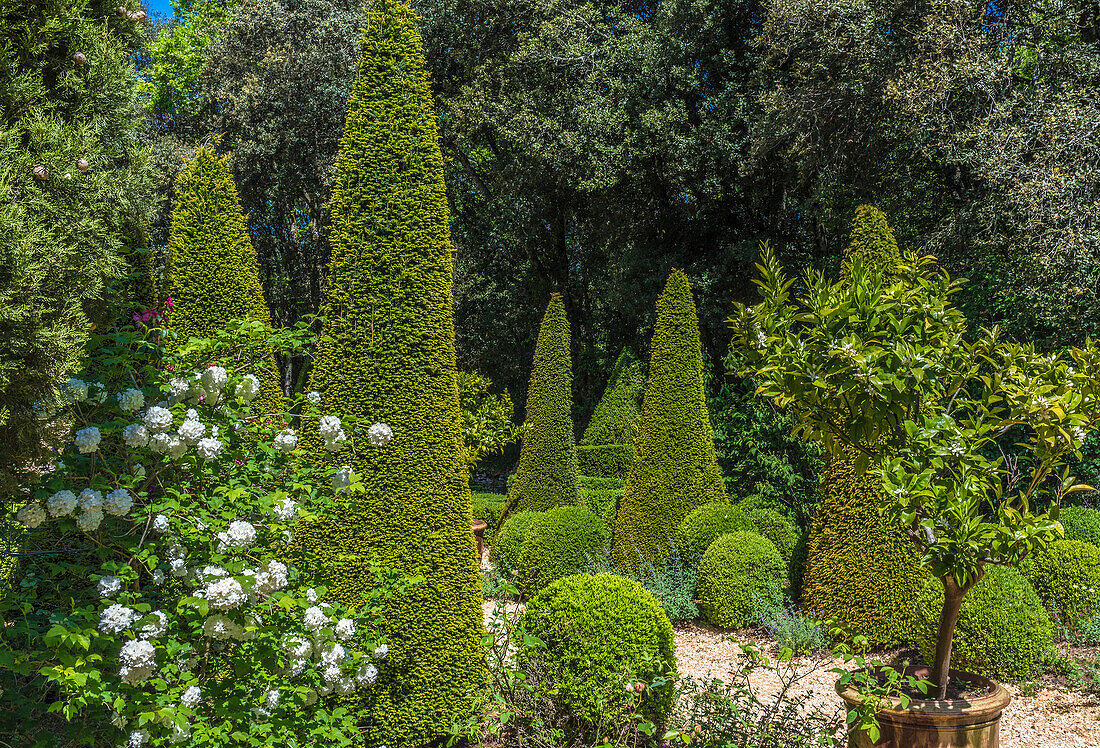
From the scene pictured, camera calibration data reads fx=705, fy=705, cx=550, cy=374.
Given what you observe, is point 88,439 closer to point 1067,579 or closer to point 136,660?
point 136,660

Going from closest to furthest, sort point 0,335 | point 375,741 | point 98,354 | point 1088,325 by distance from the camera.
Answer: point 0,335 < point 98,354 < point 375,741 < point 1088,325

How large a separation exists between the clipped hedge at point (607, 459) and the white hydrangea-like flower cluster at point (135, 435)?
11.0m

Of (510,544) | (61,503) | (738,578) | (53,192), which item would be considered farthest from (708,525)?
(53,192)

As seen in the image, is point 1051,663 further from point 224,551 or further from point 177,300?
point 177,300

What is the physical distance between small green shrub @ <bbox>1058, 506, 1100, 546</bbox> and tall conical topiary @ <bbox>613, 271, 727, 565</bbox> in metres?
3.96

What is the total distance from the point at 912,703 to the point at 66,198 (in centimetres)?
487

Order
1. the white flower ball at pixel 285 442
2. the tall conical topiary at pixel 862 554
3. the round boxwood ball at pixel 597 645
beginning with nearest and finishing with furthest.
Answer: the white flower ball at pixel 285 442 → the round boxwood ball at pixel 597 645 → the tall conical topiary at pixel 862 554

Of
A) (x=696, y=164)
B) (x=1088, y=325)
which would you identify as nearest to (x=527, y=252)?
(x=696, y=164)

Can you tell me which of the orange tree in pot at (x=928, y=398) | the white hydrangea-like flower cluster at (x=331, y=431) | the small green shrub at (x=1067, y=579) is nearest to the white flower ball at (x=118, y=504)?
the white hydrangea-like flower cluster at (x=331, y=431)

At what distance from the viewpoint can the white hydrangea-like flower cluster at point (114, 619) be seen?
262 cm

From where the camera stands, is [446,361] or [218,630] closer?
[218,630]

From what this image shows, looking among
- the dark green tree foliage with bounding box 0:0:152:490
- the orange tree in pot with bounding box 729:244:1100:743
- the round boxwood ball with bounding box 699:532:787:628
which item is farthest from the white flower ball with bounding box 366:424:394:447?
the round boxwood ball with bounding box 699:532:787:628

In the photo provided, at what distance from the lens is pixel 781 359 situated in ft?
11.9

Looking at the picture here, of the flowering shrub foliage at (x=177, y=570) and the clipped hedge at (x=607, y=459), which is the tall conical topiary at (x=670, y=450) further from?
the flowering shrub foliage at (x=177, y=570)
